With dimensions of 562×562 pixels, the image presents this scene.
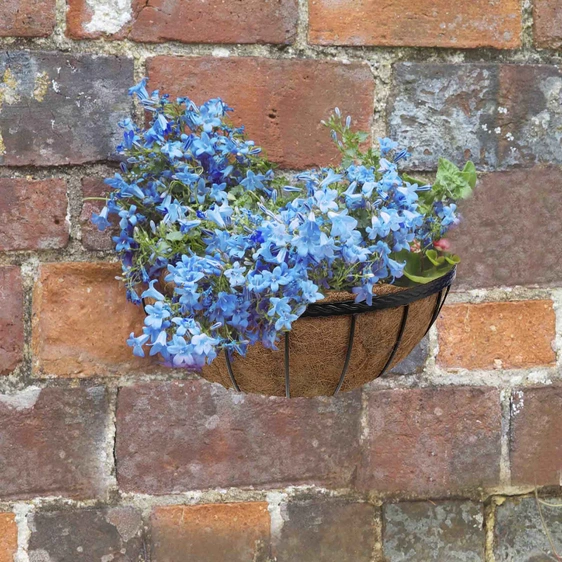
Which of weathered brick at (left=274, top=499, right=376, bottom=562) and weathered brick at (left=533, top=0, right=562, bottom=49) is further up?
weathered brick at (left=533, top=0, right=562, bottom=49)

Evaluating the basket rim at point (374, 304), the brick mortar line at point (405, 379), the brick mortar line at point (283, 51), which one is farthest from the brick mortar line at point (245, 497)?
the brick mortar line at point (283, 51)

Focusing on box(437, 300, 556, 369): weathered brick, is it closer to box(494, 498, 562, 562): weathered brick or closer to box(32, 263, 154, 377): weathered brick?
box(494, 498, 562, 562): weathered brick

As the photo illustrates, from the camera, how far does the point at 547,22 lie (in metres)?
1.12

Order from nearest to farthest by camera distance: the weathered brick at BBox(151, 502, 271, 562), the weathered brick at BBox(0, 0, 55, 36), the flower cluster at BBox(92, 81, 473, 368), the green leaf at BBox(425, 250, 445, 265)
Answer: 1. the flower cluster at BBox(92, 81, 473, 368)
2. the green leaf at BBox(425, 250, 445, 265)
3. the weathered brick at BBox(0, 0, 55, 36)
4. the weathered brick at BBox(151, 502, 271, 562)

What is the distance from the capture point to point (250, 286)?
740 millimetres

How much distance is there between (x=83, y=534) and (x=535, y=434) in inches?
27.4

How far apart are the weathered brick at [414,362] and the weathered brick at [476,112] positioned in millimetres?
267

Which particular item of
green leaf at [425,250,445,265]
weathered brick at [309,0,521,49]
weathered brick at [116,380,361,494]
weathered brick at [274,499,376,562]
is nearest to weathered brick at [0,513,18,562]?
weathered brick at [116,380,361,494]

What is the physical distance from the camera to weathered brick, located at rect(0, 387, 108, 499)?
1.08 meters

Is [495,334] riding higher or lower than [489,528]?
higher

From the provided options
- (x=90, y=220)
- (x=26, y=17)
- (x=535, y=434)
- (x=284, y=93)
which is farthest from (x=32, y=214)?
(x=535, y=434)

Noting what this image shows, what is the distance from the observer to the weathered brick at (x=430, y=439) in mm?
1152

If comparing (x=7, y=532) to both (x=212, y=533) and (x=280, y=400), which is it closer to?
(x=212, y=533)

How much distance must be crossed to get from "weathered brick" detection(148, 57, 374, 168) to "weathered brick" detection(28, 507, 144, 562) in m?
0.57
